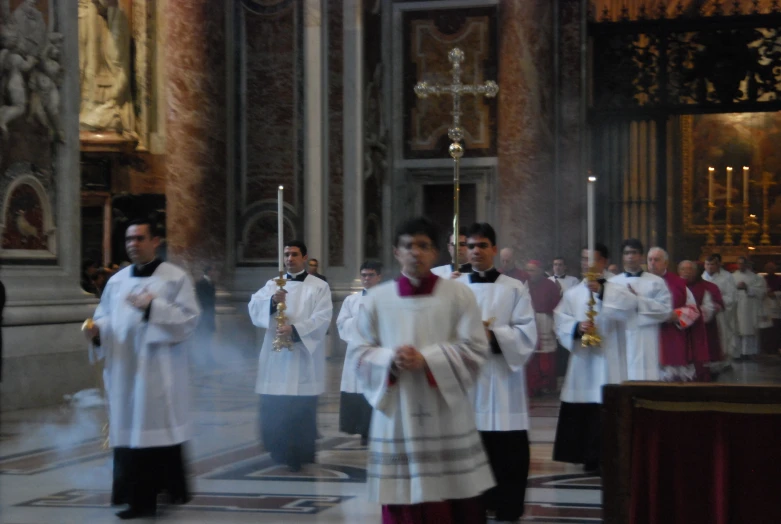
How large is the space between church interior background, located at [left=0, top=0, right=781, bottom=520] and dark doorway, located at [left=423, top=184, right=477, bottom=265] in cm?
5

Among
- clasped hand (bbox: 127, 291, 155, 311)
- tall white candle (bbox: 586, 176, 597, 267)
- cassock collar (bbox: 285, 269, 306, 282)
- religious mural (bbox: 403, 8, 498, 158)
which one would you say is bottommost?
clasped hand (bbox: 127, 291, 155, 311)

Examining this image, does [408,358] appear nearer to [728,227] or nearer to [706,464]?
[706,464]

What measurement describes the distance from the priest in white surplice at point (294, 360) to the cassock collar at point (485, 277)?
243 centimetres

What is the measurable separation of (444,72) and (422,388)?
560 inches

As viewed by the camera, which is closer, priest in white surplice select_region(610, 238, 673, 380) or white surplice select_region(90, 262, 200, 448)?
white surplice select_region(90, 262, 200, 448)

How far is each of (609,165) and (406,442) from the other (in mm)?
13374

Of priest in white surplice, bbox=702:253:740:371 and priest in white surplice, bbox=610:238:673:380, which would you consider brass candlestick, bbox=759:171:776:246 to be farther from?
priest in white surplice, bbox=610:238:673:380

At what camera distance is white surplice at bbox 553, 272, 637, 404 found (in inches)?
335

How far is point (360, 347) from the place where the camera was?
507 centimetres

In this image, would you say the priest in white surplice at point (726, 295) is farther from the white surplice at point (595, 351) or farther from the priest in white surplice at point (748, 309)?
the white surplice at point (595, 351)

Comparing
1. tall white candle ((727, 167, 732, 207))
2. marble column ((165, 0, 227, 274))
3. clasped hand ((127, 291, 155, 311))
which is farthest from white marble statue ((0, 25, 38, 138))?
tall white candle ((727, 167, 732, 207))

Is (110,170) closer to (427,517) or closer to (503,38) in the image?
(503,38)

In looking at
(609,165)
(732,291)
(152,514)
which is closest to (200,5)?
(609,165)

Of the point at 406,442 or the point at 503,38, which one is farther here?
the point at 503,38
